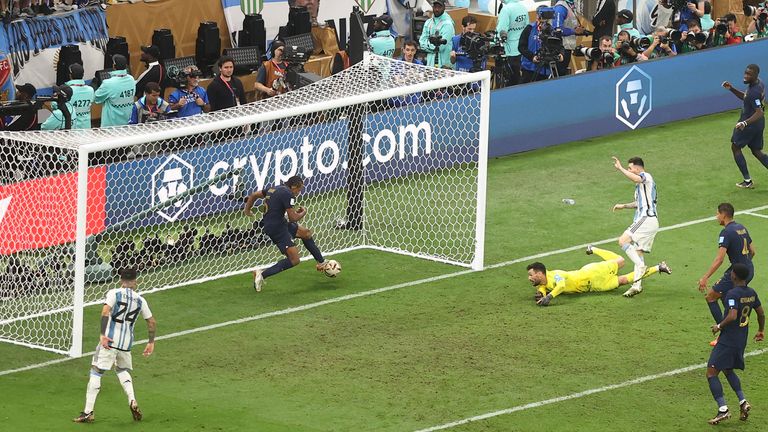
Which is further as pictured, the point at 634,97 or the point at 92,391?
the point at 634,97

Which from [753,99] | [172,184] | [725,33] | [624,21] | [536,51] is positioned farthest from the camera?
[624,21]

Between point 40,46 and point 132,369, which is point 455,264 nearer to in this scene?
point 132,369

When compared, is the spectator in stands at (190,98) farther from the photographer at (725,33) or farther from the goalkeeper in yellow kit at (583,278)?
the photographer at (725,33)

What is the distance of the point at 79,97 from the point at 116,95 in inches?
32.7

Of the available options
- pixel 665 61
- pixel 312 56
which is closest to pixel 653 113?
pixel 665 61

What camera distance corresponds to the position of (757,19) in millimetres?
34094

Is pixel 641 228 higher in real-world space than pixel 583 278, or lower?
higher

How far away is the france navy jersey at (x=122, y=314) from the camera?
17298 millimetres

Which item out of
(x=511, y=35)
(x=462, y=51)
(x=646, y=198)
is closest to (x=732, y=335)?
(x=646, y=198)

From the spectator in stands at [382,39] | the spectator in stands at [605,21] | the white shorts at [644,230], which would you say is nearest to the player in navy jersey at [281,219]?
the white shorts at [644,230]

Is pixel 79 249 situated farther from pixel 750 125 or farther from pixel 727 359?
pixel 750 125

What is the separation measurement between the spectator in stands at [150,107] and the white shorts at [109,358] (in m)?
8.37

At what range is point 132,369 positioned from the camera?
18969mm

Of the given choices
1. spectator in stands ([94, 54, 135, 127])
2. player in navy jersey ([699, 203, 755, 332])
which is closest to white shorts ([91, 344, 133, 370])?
player in navy jersey ([699, 203, 755, 332])
